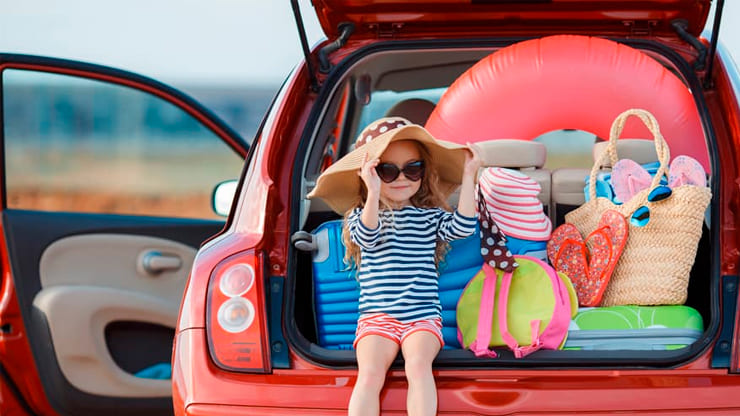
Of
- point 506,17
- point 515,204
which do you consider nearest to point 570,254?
point 515,204

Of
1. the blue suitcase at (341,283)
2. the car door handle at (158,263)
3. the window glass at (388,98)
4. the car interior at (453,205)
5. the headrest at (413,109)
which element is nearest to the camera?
the car interior at (453,205)

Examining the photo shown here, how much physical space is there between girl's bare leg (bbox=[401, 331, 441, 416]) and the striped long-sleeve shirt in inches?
4.8

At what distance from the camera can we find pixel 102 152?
79.2 feet

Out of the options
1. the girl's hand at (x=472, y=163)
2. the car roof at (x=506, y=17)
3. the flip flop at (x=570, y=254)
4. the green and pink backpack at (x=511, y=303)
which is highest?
the car roof at (x=506, y=17)

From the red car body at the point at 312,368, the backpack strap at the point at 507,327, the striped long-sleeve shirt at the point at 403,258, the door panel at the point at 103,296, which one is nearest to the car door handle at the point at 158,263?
the door panel at the point at 103,296

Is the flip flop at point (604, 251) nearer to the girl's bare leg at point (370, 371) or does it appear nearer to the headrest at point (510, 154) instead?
the headrest at point (510, 154)

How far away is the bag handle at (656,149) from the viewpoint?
272cm

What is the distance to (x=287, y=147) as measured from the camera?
111 inches

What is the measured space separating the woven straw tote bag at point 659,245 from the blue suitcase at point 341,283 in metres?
0.45

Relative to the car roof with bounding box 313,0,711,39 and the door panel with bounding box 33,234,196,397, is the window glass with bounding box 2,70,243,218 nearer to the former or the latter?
the door panel with bounding box 33,234,196,397

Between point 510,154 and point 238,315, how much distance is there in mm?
1092

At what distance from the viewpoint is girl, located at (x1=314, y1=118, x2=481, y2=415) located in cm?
246

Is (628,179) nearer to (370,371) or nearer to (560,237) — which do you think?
(560,237)

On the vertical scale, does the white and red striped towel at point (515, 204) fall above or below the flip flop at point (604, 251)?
above
